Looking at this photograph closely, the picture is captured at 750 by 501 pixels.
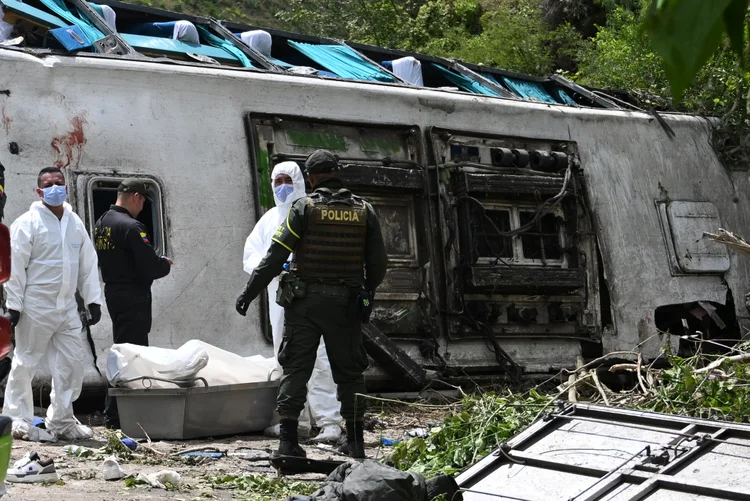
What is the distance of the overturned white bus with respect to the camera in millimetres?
9094

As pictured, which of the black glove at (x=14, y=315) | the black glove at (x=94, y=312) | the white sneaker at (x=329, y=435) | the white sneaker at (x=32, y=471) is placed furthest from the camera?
the white sneaker at (x=329, y=435)

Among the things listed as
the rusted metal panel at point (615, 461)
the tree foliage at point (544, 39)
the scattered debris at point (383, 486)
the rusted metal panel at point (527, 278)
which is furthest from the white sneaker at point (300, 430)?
the tree foliage at point (544, 39)

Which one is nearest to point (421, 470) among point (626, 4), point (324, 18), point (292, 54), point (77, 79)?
point (77, 79)

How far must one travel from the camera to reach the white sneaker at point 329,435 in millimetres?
7793

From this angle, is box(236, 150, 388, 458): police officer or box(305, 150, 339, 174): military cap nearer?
box(236, 150, 388, 458): police officer

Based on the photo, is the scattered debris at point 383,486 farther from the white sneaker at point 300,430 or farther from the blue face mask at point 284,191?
the blue face mask at point 284,191

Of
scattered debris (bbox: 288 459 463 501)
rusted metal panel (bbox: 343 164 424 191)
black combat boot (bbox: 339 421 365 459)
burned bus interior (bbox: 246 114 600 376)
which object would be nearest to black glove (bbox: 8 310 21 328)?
black combat boot (bbox: 339 421 365 459)

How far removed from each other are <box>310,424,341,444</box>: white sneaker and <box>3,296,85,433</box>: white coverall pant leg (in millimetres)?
1670

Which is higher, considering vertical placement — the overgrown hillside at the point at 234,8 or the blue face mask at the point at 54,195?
the overgrown hillside at the point at 234,8

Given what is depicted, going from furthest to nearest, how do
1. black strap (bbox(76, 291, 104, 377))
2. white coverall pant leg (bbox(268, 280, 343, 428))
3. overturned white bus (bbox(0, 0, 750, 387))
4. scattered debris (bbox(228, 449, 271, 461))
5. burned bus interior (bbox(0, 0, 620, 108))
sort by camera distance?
burned bus interior (bbox(0, 0, 620, 108)), overturned white bus (bbox(0, 0, 750, 387)), black strap (bbox(76, 291, 104, 377)), white coverall pant leg (bbox(268, 280, 343, 428)), scattered debris (bbox(228, 449, 271, 461))

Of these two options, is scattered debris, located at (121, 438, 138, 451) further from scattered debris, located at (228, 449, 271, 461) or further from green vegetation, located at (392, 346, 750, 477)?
green vegetation, located at (392, 346, 750, 477)

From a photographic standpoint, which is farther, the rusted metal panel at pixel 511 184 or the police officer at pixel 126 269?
the rusted metal panel at pixel 511 184

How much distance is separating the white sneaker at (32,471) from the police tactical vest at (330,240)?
6.26 ft

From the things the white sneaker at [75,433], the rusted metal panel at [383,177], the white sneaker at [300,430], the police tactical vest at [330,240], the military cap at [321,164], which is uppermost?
the rusted metal panel at [383,177]
